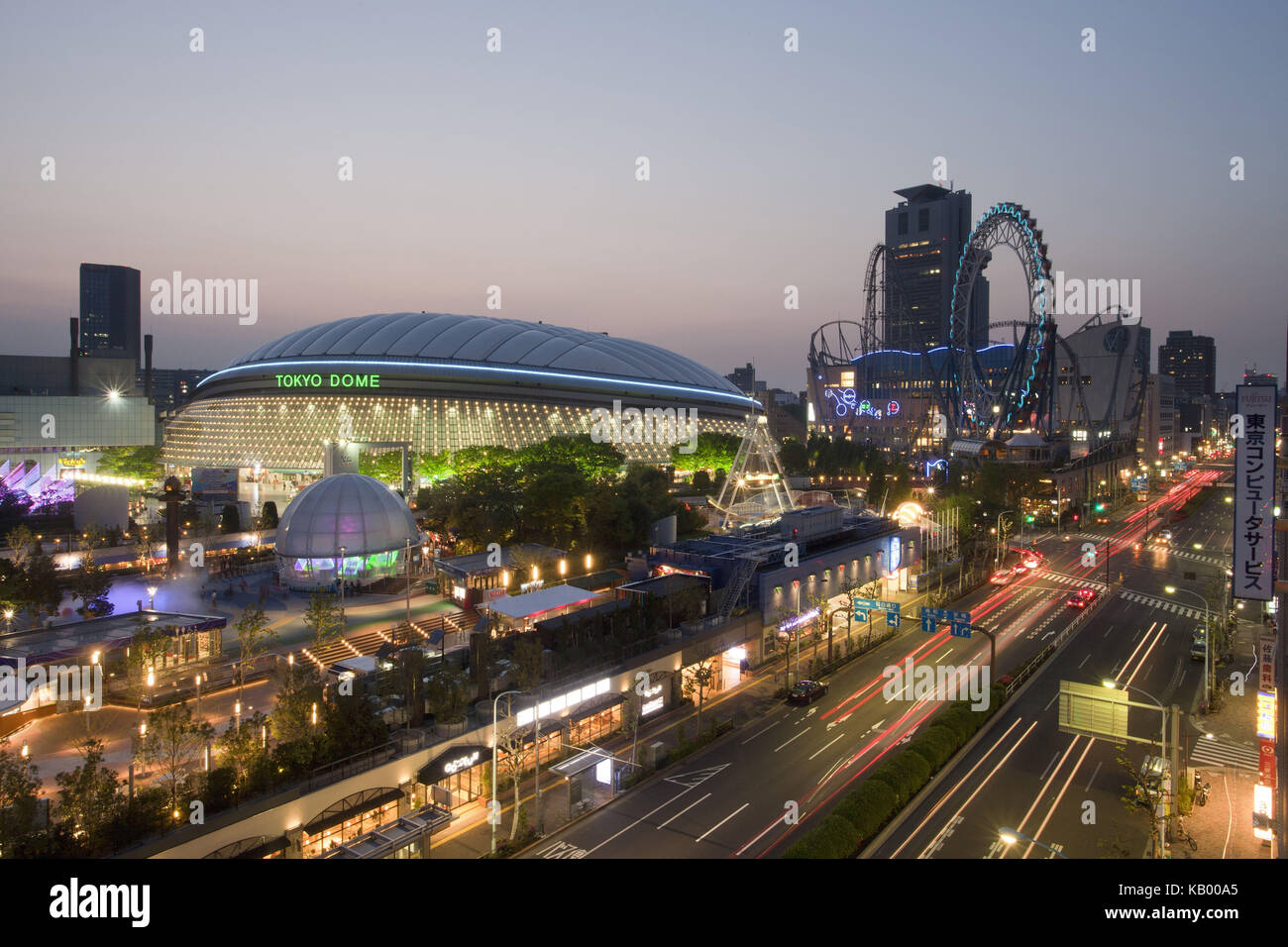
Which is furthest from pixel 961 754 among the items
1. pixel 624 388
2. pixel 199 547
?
pixel 624 388

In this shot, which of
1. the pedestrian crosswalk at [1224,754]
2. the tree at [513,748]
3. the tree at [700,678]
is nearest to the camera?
the tree at [513,748]

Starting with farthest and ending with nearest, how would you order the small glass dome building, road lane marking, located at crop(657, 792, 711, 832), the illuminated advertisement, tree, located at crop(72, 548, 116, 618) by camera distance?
the illuminated advertisement < the small glass dome building < tree, located at crop(72, 548, 116, 618) < road lane marking, located at crop(657, 792, 711, 832)

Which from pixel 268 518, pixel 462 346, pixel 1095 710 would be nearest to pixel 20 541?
pixel 268 518

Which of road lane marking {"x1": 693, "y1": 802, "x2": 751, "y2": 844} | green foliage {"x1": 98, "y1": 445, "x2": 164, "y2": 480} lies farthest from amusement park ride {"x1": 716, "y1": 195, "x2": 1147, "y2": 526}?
green foliage {"x1": 98, "y1": 445, "x2": 164, "y2": 480}

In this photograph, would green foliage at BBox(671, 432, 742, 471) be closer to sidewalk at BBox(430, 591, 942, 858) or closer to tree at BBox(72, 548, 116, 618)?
sidewalk at BBox(430, 591, 942, 858)

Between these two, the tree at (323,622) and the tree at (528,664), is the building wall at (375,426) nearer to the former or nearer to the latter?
the tree at (323,622)

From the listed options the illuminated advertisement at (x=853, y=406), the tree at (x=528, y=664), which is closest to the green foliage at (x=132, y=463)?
the tree at (x=528, y=664)

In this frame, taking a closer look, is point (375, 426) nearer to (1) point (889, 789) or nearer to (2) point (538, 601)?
(2) point (538, 601)

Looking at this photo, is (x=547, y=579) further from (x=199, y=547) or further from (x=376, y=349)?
(x=376, y=349)
